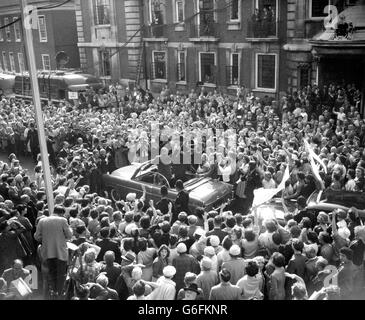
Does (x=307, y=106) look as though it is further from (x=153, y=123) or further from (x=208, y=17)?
(x=208, y=17)

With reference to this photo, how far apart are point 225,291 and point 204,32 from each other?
2051 cm

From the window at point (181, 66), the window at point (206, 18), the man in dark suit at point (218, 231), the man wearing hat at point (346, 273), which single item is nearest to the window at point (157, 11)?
the window at point (181, 66)

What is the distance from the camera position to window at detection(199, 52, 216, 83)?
79.9 ft

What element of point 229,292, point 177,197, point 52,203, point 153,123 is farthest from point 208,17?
point 229,292

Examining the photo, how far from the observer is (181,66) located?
26.0 meters

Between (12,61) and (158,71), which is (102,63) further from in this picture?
(12,61)

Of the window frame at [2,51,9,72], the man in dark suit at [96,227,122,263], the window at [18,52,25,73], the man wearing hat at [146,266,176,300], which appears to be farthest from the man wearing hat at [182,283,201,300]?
the window frame at [2,51,9,72]

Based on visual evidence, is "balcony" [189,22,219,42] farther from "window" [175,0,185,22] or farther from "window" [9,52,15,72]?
"window" [9,52,15,72]

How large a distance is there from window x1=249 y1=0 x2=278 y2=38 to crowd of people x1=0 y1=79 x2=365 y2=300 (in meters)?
7.89

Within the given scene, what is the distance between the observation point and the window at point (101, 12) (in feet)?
84.9

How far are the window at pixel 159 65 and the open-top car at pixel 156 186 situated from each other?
1618 cm

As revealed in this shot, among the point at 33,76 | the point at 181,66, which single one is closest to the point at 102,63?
the point at 181,66

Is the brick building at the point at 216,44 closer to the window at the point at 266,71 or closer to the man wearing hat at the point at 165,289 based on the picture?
the window at the point at 266,71

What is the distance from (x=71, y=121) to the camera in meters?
16.0
